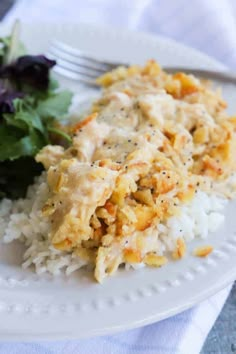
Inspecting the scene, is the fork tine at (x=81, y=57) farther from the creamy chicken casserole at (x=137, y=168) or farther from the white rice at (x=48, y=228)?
the white rice at (x=48, y=228)

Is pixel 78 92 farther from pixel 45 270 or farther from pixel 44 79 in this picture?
pixel 45 270

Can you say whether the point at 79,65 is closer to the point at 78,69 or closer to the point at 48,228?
the point at 78,69

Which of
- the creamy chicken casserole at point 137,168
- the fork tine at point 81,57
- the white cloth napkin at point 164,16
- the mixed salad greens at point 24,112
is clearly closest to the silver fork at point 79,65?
the fork tine at point 81,57

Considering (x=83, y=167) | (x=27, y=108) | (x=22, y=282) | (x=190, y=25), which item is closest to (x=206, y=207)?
(x=83, y=167)

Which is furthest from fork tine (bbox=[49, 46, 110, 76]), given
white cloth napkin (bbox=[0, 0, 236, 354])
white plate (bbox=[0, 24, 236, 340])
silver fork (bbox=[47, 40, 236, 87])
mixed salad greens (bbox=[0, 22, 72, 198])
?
white plate (bbox=[0, 24, 236, 340])

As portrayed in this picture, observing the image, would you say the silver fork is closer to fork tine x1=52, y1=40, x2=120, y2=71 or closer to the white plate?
fork tine x1=52, y1=40, x2=120, y2=71

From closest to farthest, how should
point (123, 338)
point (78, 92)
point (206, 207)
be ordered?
point (123, 338) → point (206, 207) → point (78, 92)
